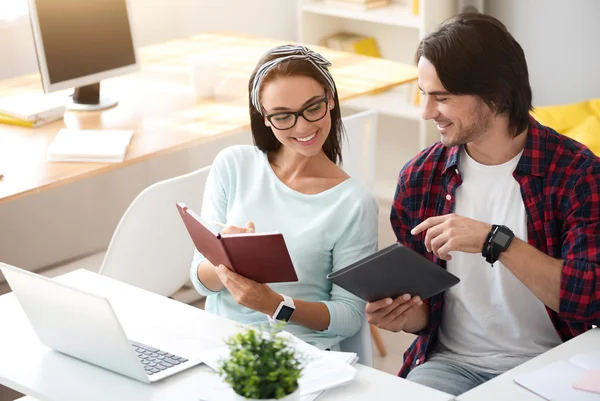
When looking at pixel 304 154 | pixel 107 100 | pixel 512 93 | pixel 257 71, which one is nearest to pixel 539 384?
pixel 512 93

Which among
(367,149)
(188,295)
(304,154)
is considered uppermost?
(304,154)

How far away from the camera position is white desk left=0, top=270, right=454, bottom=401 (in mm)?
1673

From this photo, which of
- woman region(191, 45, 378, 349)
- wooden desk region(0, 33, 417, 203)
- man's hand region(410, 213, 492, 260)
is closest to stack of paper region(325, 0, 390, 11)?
wooden desk region(0, 33, 417, 203)

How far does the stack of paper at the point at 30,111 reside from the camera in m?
3.21

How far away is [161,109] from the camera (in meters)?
3.35

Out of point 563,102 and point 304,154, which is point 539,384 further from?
point 563,102

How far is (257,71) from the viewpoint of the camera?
219cm

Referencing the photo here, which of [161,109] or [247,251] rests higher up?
[247,251]

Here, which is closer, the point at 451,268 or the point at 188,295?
the point at 451,268

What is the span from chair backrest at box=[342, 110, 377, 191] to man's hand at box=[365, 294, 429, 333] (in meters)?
0.91

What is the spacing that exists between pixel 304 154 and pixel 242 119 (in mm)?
1060

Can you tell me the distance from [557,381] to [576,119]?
2.34 m

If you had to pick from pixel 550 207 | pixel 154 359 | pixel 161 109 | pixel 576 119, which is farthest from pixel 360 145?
pixel 154 359

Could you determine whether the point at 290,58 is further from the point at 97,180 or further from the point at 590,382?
the point at 97,180
